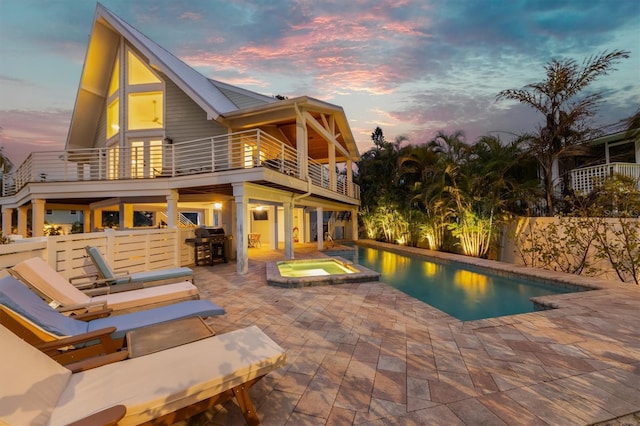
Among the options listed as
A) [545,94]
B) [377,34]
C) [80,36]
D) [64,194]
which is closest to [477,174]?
[545,94]

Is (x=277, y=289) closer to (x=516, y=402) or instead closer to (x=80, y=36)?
(x=516, y=402)

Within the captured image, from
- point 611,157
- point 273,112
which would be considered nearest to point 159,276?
point 273,112

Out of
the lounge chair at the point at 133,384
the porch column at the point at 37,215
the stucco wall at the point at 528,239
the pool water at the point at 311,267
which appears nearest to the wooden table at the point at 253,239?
the pool water at the point at 311,267

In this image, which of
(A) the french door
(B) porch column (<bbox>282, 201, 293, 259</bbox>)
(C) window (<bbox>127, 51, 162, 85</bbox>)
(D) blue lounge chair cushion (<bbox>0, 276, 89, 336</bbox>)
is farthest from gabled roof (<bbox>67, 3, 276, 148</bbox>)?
(D) blue lounge chair cushion (<bbox>0, 276, 89, 336</bbox>)

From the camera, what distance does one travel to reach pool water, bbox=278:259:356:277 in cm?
902

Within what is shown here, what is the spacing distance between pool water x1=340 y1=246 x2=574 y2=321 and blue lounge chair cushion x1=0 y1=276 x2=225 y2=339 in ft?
16.4

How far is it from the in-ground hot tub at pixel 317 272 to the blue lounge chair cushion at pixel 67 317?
120 inches

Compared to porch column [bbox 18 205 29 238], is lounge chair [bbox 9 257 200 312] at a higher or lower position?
lower

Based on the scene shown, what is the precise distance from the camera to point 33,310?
101 inches

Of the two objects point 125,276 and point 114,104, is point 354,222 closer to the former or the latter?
point 114,104

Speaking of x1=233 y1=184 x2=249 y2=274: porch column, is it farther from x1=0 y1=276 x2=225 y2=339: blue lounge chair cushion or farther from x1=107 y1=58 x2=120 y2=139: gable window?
x1=107 y1=58 x2=120 y2=139: gable window

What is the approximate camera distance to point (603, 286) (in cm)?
593

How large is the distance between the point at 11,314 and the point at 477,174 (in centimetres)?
1202

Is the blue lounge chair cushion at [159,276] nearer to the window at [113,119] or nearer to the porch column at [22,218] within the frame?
the window at [113,119]
